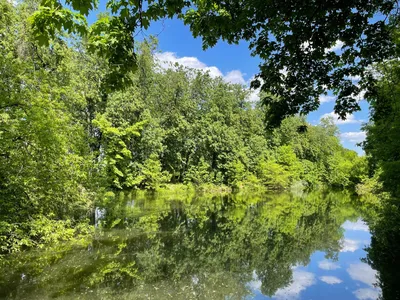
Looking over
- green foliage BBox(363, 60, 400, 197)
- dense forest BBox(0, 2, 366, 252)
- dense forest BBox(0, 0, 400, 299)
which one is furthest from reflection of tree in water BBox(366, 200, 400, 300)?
dense forest BBox(0, 2, 366, 252)

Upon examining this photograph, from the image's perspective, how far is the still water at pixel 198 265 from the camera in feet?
26.6

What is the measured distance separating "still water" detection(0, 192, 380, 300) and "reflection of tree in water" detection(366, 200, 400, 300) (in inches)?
13.6

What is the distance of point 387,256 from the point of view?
1077cm

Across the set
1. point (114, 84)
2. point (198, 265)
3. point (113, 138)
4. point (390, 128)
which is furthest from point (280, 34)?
point (113, 138)

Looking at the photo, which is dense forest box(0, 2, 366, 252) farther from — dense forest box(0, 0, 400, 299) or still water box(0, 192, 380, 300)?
still water box(0, 192, 380, 300)

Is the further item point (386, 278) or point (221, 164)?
point (221, 164)

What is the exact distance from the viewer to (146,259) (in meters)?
10.6

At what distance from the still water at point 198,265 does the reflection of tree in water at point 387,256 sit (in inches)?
13.6

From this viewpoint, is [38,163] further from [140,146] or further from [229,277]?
[140,146]

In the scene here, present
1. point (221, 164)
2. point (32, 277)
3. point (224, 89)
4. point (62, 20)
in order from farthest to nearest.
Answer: point (224, 89)
point (221, 164)
point (32, 277)
point (62, 20)

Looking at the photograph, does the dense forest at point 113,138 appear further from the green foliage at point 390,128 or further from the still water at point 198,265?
the green foliage at point 390,128

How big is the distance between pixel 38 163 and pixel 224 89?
42.0m

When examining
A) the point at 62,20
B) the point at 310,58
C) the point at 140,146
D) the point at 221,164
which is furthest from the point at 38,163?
the point at 221,164

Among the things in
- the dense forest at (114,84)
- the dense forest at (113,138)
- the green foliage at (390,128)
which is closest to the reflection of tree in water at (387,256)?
the dense forest at (114,84)
